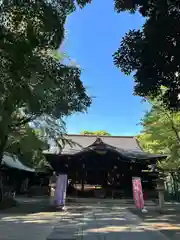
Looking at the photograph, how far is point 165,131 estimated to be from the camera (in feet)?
91.2

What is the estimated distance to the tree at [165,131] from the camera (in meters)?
26.6

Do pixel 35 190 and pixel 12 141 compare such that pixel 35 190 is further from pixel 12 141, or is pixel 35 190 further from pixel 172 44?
pixel 172 44

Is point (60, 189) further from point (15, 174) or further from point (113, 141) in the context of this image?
point (113, 141)

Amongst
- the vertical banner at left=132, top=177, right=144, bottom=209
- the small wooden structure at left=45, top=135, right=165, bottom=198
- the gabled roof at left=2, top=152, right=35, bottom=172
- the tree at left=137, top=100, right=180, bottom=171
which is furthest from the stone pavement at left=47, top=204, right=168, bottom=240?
the gabled roof at left=2, top=152, right=35, bottom=172

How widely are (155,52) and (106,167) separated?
74.8ft

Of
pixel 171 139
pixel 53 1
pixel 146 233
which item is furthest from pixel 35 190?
pixel 53 1

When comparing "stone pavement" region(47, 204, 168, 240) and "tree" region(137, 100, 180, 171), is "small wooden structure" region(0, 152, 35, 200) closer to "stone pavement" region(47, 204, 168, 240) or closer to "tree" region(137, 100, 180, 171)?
"tree" region(137, 100, 180, 171)

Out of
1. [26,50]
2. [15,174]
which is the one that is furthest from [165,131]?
[26,50]

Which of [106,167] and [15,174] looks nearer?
[106,167]

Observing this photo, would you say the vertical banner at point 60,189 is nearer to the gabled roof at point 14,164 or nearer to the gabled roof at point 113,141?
the gabled roof at point 14,164

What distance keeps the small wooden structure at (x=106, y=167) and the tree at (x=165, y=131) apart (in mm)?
1884

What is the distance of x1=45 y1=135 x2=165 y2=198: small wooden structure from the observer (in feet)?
92.6

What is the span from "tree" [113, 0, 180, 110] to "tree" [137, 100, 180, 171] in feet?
59.2

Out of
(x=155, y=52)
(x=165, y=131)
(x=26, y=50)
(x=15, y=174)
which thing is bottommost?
(x=26, y=50)
